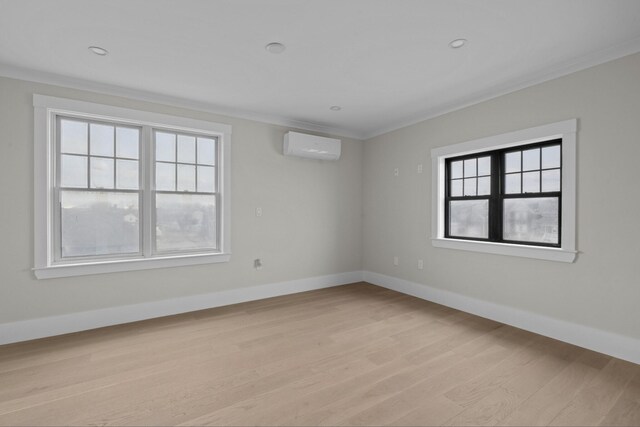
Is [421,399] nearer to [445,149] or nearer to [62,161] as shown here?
[445,149]

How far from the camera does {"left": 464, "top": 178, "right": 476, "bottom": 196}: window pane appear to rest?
383 cm

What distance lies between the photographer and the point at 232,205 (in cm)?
408

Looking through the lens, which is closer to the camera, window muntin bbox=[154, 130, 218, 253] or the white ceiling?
the white ceiling

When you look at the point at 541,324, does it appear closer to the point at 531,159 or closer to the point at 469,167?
the point at 531,159

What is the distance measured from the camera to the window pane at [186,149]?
3.83m

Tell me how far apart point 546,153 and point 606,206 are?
78cm

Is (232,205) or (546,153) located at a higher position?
(546,153)

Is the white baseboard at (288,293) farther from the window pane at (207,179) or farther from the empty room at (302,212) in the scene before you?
the window pane at (207,179)

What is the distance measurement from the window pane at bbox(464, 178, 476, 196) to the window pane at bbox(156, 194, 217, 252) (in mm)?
3401

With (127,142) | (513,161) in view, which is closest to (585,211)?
(513,161)

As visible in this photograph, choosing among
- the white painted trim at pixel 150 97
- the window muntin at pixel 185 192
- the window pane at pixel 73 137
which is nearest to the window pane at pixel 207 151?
the window muntin at pixel 185 192

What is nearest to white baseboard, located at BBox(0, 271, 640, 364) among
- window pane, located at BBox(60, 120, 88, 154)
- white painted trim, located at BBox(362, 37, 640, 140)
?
window pane, located at BBox(60, 120, 88, 154)

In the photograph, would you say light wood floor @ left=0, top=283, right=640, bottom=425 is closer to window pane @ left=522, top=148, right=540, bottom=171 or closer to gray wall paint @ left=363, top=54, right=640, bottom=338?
gray wall paint @ left=363, top=54, right=640, bottom=338

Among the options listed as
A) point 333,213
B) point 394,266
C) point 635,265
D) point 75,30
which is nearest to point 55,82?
point 75,30
